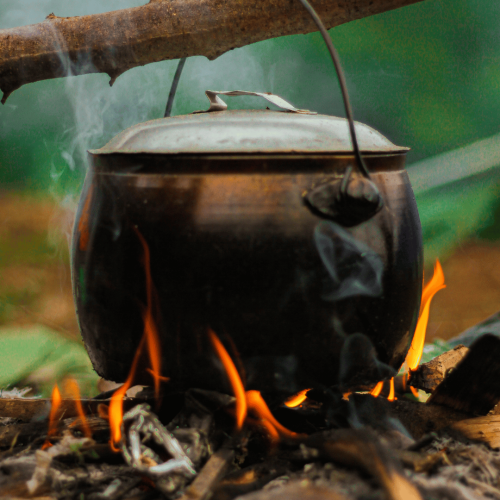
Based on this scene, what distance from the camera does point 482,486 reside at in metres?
1.25

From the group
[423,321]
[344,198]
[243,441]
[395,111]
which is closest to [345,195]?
[344,198]

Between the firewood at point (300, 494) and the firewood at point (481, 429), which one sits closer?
the firewood at point (300, 494)

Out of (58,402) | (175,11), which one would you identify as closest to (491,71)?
(175,11)

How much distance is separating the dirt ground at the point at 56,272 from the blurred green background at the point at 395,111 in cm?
1

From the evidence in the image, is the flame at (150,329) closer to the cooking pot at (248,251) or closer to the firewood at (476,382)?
the cooking pot at (248,251)

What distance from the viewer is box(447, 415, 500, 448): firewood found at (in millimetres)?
1544

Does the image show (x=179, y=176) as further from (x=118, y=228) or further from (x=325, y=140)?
(x=325, y=140)

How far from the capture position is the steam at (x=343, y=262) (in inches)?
53.2

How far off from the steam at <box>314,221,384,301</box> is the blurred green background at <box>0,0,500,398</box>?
2.74 meters

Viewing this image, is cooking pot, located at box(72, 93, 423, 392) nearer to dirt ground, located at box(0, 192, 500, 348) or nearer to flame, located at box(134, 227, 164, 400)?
flame, located at box(134, 227, 164, 400)

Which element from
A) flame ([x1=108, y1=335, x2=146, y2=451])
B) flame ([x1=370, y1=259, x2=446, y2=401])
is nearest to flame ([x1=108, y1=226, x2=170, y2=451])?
flame ([x1=108, y1=335, x2=146, y2=451])

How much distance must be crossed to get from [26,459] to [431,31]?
4157mm

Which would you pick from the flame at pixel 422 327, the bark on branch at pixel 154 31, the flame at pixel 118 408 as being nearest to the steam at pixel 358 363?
the flame at pixel 422 327

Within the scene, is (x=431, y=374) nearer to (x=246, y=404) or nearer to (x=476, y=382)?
(x=476, y=382)
